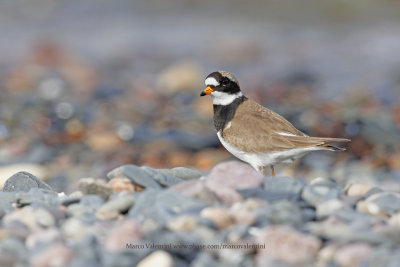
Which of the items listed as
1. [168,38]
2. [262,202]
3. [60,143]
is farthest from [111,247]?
[168,38]

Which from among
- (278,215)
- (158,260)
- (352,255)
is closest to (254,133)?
(278,215)

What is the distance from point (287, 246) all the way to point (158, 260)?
0.69 m

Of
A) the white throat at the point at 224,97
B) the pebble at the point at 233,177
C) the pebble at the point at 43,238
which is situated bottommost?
the pebble at the point at 43,238

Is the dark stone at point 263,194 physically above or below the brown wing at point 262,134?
below

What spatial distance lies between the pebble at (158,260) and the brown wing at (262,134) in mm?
2142

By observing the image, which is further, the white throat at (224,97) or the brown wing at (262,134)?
the white throat at (224,97)

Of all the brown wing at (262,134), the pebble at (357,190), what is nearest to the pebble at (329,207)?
the pebble at (357,190)

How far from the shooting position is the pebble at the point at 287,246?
3.37 metres

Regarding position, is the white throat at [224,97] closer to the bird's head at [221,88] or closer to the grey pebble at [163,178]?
the bird's head at [221,88]

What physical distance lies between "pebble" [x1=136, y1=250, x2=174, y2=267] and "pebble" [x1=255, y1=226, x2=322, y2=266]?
481mm

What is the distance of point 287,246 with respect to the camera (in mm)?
3410

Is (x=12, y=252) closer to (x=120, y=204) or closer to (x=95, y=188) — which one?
(x=120, y=204)

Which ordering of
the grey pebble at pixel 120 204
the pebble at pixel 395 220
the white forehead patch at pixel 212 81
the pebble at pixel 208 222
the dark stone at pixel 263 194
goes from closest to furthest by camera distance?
the pebble at pixel 208 222 → the pebble at pixel 395 220 → the grey pebble at pixel 120 204 → the dark stone at pixel 263 194 → the white forehead patch at pixel 212 81

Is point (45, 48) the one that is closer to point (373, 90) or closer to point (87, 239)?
point (373, 90)
